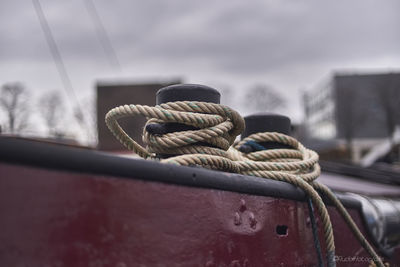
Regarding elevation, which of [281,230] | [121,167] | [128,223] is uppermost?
[121,167]

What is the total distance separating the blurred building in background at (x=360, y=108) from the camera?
25.5 metres

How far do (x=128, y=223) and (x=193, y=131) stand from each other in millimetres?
434

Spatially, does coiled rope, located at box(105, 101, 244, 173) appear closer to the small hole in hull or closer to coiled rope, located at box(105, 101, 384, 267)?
coiled rope, located at box(105, 101, 384, 267)

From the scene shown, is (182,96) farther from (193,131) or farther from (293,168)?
(293,168)

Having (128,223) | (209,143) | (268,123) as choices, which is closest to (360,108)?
(268,123)

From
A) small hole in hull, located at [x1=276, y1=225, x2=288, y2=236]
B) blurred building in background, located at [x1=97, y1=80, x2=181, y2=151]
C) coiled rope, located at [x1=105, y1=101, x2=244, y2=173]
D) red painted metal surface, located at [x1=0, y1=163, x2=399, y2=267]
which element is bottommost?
small hole in hull, located at [x1=276, y1=225, x2=288, y2=236]

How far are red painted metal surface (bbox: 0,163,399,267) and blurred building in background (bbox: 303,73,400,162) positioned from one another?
20511 millimetres

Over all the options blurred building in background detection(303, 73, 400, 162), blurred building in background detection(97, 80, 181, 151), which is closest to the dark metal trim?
blurred building in background detection(97, 80, 181, 151)

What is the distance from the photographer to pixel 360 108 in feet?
93.4

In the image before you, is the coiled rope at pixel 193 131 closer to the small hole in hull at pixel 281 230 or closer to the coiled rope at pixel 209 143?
the coiled rope at pixel 209 143

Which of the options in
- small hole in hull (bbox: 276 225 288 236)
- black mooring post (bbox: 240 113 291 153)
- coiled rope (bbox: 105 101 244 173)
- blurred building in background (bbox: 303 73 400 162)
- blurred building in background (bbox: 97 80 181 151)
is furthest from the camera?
blurred building in background (bbox: 303 73 400 162)

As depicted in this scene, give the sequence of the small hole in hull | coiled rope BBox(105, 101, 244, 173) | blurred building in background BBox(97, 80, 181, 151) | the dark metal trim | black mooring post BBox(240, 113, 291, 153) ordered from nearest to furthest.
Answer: the dark metal trim
coiled rope BBox(105, 101, 244, 173)
the small hole in hull
black mooring post BBox(240, 113, 291, 153)
blurred building in background BBox(97, 80, 181, 151)

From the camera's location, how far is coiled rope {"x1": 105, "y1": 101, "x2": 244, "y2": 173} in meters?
1.27

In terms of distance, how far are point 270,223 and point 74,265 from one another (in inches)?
27.0
